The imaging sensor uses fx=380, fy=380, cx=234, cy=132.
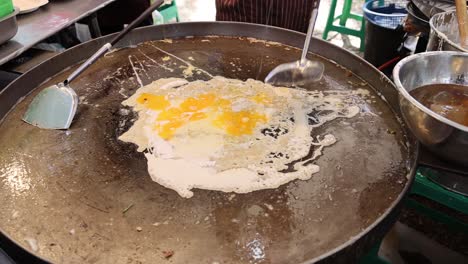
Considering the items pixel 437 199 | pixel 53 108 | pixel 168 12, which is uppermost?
pixel 53 108

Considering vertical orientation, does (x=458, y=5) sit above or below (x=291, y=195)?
above

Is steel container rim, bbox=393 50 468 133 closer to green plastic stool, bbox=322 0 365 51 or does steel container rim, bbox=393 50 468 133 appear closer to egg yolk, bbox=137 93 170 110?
egg yolk, bbox=137 93 170 110

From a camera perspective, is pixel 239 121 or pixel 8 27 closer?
pixel 239 121

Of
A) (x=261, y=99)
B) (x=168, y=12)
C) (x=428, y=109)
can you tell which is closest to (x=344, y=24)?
(x=168, y=12)

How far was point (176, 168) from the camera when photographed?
1382 mm

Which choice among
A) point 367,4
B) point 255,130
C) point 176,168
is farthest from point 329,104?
point 367,4

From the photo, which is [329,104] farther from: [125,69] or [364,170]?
[125,69]

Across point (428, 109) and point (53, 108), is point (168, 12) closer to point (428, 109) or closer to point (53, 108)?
point (53, 108)

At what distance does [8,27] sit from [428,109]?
75.0 inches

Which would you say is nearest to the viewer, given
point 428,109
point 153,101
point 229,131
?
point 428,109

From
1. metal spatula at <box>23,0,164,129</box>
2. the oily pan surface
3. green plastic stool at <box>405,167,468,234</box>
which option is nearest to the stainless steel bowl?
the oily pan surface

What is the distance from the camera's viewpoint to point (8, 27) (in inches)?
73.6

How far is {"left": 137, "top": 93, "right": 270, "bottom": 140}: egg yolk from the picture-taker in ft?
5.15

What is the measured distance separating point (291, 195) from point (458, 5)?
3.70 ft
